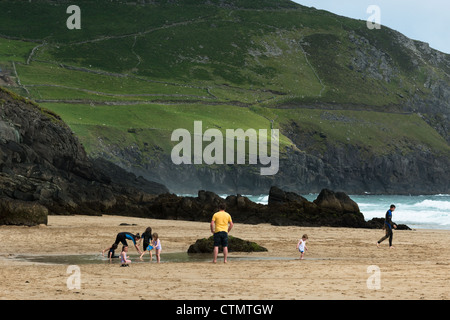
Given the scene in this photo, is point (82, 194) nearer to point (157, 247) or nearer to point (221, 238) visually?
point (157, 247)

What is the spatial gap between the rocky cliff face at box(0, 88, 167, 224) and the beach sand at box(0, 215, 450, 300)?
7.92 m

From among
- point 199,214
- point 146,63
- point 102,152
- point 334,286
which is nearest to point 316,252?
point 334,286

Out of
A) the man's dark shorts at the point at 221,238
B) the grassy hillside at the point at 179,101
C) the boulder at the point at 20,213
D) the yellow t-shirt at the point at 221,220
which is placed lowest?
the man's dark shorts at the point at 221,238

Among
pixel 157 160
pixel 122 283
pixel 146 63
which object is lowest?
pixel 122 283

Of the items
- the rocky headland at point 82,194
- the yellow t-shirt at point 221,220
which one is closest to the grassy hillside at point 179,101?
the rocky headland at point 82,194

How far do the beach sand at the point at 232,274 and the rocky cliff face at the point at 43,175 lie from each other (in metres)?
7.92

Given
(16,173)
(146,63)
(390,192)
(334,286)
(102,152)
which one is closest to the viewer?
(334,286)

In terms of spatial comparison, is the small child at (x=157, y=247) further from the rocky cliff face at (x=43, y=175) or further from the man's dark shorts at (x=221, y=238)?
the rocky cliff face at (x=43, y=175)

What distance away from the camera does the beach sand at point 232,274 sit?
44.8 feet

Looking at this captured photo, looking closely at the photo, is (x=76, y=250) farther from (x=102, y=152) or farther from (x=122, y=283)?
(x=102, y=152)

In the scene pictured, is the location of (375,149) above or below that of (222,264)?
above

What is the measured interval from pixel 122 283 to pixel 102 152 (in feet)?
311

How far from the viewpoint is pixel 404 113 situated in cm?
19162

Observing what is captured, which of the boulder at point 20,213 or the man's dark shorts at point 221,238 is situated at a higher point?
the boulder at point 20,213
